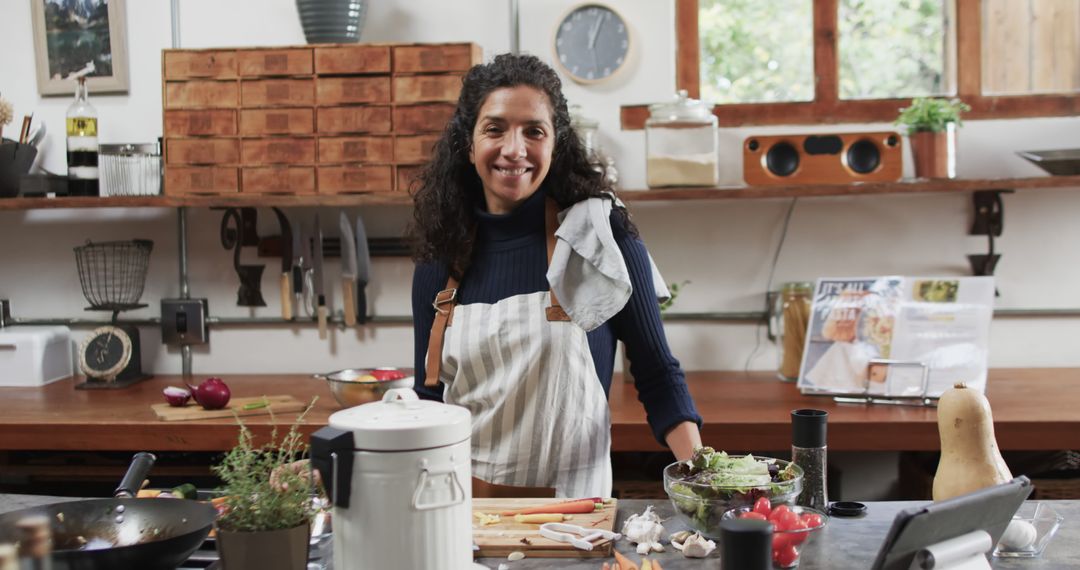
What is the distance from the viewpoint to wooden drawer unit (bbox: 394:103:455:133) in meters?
3.18

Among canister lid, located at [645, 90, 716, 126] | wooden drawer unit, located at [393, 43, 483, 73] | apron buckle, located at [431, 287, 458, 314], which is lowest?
apron buckle, located at [431, 287, 458, 314]

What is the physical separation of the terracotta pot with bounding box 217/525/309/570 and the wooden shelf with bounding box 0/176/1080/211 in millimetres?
2017

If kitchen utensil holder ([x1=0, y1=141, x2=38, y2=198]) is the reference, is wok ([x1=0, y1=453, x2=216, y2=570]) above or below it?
below

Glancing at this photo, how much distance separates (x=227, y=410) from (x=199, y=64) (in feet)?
3.70

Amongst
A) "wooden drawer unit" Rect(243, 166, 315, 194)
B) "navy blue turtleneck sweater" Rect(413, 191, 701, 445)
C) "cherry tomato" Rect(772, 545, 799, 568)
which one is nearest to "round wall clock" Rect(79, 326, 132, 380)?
"wooden drawer unit" Rect(243, 166, 315, 194)

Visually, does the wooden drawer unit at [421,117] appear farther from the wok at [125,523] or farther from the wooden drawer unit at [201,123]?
the wok at [125,523]

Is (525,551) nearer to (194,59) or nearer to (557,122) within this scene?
(557,122)

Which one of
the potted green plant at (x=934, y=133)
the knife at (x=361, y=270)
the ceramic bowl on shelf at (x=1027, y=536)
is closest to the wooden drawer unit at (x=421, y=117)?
the knife at (x=361, y=270)

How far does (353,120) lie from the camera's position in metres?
3.23

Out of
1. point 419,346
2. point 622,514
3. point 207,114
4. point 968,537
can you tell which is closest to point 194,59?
point 207,114

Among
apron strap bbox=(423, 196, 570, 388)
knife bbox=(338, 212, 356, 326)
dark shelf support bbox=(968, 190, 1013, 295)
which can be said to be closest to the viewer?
apron strap bbox=(423, 196, 570, 388)

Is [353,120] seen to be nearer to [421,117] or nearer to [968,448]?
[421,117]

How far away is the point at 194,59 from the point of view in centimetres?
329

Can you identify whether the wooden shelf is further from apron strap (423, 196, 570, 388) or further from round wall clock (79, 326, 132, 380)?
apron strap (423, 196, 570, 388)
